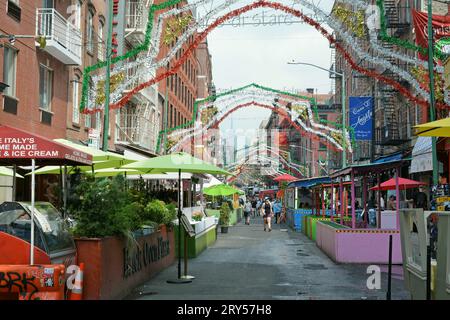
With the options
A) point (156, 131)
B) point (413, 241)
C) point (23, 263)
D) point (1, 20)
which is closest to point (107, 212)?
point (23, 263)

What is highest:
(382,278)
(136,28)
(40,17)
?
(136,28)

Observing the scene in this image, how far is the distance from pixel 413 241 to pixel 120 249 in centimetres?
462

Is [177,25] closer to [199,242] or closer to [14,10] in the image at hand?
[199,242]

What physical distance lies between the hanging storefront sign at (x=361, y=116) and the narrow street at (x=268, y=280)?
11.4m

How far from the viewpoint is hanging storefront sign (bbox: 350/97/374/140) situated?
27.7 m

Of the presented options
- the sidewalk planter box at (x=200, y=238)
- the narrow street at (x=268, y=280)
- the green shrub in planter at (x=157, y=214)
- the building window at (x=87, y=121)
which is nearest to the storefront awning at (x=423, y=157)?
the sidewalk planter box at (x=200, y=238)

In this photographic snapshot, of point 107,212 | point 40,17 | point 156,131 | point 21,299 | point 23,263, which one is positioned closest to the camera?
point 21,299

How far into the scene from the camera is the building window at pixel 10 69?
1972 centimetres

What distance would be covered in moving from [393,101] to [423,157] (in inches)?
500

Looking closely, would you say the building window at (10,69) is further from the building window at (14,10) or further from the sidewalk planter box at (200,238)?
the sidewalk planter box at (200,238)

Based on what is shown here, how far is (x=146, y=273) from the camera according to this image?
11680 millimetres

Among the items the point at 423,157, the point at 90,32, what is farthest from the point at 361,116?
the point at 90,32

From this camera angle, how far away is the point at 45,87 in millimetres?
23422

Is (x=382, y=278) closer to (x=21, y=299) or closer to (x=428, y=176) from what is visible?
(x=21, y=299)
